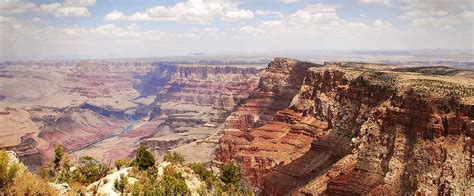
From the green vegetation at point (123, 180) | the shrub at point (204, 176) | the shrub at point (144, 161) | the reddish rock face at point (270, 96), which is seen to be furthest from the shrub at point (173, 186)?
the reddish rock face at point (270, 96)

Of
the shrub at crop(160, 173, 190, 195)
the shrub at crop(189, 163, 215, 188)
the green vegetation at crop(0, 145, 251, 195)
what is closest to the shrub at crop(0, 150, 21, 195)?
the green vegetation at crop(0, 145, 251, 195)

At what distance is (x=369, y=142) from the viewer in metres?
65.8

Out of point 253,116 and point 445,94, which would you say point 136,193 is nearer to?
point 445,94

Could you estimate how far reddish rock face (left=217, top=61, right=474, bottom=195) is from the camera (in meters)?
56.0

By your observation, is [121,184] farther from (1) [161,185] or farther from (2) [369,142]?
(2) [369,142]

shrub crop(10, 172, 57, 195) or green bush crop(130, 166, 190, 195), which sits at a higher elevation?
shrub crop(10, 172, 57, 195)

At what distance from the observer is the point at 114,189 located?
4303 centimetres

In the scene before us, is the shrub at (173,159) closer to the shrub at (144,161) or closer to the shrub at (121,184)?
the shrub at (144,161)

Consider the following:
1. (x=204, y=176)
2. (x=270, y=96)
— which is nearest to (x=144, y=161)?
(x=204, y=176)

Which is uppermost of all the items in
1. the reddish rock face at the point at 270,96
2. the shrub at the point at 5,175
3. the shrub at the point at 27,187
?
the shrub at the point at 5,175

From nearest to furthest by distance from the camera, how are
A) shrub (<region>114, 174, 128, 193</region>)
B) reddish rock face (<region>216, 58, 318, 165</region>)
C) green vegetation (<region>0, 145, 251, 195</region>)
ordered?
green vegetation (<region>0, 145, 251, 195</region>) → shrub (<region>114, 174, 128, 193</region>) → reddish rock face (<region>216, 58, 318, 165</region>)

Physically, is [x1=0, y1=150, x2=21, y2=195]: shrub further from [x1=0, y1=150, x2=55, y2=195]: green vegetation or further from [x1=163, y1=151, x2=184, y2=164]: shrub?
[x1=163, y1=151, x2=184, y2=164]: shrub

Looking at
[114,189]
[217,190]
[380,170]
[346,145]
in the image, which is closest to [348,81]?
[346,145]

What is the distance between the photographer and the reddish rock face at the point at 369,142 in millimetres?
56000
